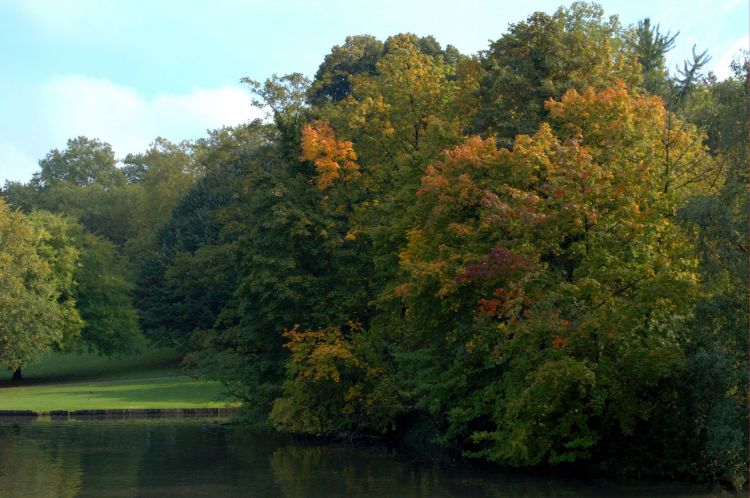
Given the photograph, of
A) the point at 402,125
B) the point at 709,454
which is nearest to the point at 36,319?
the point at 402,125

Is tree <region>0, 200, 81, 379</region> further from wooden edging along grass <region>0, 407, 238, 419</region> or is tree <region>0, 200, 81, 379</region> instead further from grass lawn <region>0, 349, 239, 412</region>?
wooden edging along grass <region>0, 407, 238, 419</region>

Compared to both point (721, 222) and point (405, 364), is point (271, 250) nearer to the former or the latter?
point (405, 364)

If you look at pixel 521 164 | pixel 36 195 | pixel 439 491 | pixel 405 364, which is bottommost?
pixel 439 491

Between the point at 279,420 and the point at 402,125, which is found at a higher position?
the point at 402,125

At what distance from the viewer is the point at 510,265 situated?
952 inches

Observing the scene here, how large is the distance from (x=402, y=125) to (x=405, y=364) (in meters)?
10.8

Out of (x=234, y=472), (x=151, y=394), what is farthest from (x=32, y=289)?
(x=234, y=472)

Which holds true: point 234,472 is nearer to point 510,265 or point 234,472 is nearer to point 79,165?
point 510,265

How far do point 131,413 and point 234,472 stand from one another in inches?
850

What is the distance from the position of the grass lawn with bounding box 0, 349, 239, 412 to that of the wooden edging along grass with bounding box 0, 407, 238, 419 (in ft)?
2.40

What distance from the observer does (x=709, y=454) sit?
22547mm

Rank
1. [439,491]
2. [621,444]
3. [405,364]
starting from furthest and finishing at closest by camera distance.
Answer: [405,364] → [621,444] → [439,491]

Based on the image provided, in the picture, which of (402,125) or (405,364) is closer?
(405,364)

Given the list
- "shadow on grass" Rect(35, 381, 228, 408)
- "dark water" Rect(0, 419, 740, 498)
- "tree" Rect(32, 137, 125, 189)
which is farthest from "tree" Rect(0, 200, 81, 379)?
"tree" Rect(32, 137, 125, 189)
